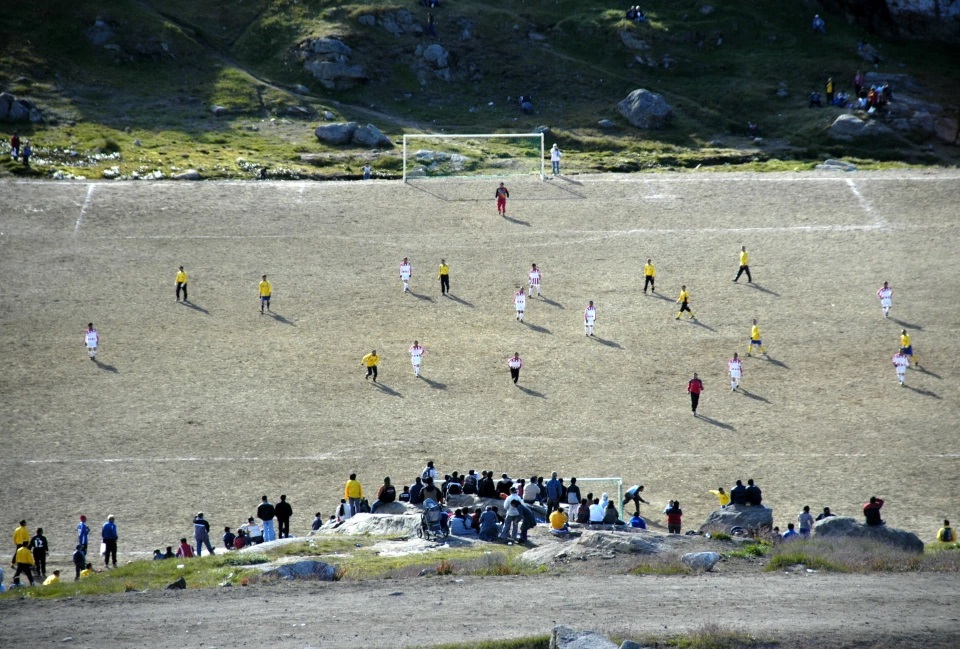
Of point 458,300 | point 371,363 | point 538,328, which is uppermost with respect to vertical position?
point 458,300

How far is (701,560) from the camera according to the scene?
24188mm

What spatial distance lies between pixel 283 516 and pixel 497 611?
9.60 m

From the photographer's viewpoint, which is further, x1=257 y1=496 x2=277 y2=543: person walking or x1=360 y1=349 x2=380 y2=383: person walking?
x1=360 y1=349 x2=380 y2=383: person walking

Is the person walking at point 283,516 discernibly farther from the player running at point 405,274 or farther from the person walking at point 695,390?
the player running at point 405,274

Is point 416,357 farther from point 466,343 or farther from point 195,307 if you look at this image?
point 195,307

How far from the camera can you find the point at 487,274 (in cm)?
4675

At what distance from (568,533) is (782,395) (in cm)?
1221

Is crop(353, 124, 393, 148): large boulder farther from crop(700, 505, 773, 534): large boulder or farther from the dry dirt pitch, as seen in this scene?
crop(700, 505, 773, 534): large boulder

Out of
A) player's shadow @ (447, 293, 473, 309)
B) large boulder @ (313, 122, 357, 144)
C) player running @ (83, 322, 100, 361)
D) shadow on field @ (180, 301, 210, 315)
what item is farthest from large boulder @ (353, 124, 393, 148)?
player running @ (83, 322, 100, 361)

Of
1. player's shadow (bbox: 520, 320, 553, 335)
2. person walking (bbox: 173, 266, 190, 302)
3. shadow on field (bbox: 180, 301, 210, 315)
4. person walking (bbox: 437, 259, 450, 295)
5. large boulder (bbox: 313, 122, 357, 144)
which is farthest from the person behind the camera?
large boulder (bbox: 313, 122, 357, 144)

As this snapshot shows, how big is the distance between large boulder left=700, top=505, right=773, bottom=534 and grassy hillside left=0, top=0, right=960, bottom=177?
32.8 metres

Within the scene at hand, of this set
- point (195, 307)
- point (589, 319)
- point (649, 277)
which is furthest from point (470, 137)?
point (589, 319)

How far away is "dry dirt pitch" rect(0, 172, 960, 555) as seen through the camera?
33.4m

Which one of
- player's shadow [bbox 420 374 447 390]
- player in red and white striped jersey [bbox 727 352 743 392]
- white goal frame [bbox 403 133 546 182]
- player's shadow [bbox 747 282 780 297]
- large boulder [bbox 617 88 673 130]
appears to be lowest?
player's shadow [bbox 420 374 447 390]
